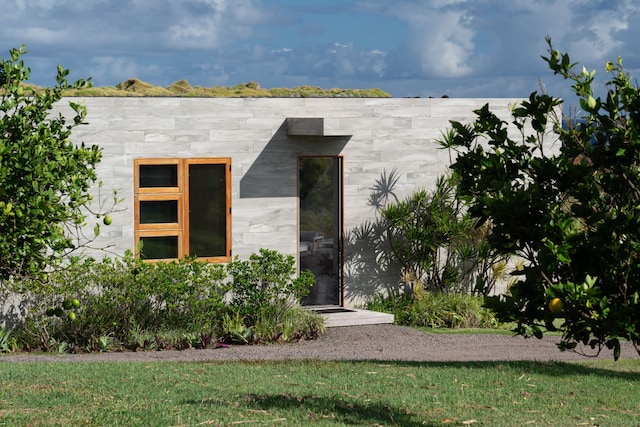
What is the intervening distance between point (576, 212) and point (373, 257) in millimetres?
10113

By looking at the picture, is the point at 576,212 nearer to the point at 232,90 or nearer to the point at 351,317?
the point at 351,317

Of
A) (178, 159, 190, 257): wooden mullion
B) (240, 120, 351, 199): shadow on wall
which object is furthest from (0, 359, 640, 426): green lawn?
(240, 120, 351, 199): shadow on wall

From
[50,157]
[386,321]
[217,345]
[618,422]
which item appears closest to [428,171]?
[386,321]

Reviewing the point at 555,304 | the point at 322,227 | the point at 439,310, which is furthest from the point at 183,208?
the point at 555,304

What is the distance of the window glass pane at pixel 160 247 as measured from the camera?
14023 millimetres

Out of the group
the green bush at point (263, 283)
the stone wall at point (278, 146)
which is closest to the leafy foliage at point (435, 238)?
the stone wall at point (278, 146)

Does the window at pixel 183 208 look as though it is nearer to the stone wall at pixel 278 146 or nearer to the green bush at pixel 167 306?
the stone wall at pixel 278 146

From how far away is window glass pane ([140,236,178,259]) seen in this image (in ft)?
46.0

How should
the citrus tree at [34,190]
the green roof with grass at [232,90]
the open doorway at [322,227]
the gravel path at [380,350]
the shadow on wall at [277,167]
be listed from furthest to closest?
1. the green roof with grass at [232,90]
2. the open doorway at [322,227]
3. the shadow on wall at [277,167]
4. the gravel path at [380,350]
5. the citrus tree at [34,190]

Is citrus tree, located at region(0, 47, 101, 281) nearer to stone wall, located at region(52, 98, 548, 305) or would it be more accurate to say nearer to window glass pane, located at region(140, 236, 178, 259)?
stone wall, located at region(52, 98, 548, 305)

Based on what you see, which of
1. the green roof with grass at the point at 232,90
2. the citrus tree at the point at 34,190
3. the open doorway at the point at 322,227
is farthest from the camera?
the green roof with grass at the point at 232,90

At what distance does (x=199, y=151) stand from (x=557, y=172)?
940 cm

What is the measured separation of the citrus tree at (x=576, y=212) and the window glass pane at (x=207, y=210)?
29.3 feet

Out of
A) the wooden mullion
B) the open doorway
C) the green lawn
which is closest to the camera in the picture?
the green lawn
